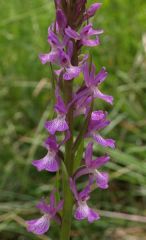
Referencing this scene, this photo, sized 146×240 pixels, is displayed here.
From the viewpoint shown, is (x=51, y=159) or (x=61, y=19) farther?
(x=51, y=159)

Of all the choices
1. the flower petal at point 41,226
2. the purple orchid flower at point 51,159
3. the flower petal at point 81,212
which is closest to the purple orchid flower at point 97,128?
the purple orchid flower at point 51,159

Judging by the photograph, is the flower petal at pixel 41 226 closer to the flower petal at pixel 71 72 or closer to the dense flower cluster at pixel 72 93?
the dense flower cluster at pixel 72 93

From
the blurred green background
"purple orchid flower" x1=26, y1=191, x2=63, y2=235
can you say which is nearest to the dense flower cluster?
"purple orchid flower" x1=26, y1=191, x2=63, y2=235

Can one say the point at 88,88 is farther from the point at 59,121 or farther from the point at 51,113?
the point at 51,113

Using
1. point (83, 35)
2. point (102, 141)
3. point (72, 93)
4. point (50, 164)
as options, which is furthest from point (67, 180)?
point (83, 35)

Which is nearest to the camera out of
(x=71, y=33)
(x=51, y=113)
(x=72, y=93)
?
(x=71, y=33)

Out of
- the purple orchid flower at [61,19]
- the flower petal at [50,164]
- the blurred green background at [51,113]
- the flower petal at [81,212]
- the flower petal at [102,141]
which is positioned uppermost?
the purple orchid flower at [61,19]

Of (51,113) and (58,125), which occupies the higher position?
(58,125)

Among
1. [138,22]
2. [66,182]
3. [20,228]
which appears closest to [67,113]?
[66,182]
